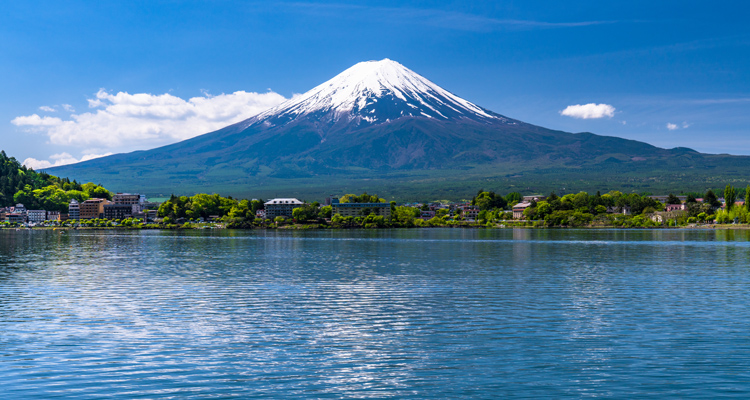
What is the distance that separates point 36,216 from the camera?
15900 centimetres

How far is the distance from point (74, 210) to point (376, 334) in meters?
169

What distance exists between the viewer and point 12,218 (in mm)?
151625

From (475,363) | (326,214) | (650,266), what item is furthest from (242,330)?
(326,214)

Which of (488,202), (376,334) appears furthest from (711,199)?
(376,334)

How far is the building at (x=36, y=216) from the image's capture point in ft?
515

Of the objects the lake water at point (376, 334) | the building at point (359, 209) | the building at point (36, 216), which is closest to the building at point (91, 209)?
→ the building at point (36, 216)

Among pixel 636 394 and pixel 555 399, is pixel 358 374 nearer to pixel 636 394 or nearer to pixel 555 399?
pixel 555 399

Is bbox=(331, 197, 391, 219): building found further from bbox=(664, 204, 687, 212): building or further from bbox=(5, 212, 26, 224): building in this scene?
bbox=(5, 212, 26, 224): building

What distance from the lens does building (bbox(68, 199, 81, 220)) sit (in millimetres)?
165800

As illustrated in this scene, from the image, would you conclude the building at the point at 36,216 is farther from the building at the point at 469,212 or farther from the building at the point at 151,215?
the building at the point at 469,212

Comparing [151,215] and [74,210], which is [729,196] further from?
[74,210]

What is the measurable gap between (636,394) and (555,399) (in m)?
1.55

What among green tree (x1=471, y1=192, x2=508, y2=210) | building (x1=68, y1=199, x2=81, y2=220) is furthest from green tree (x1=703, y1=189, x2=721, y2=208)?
building (x1=68, y1=199, x2=81, y2=220)

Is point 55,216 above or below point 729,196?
below
